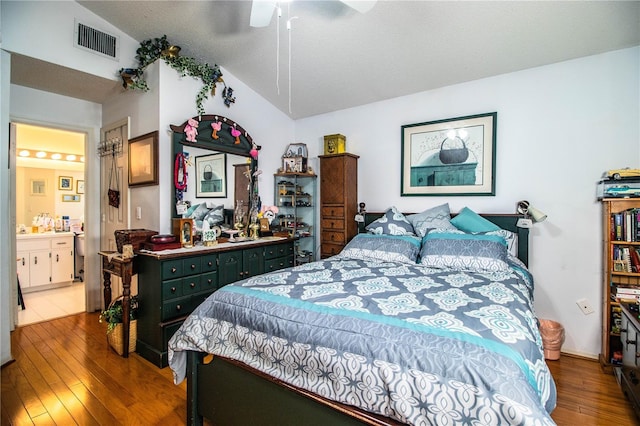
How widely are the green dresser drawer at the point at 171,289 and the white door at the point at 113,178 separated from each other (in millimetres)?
1262

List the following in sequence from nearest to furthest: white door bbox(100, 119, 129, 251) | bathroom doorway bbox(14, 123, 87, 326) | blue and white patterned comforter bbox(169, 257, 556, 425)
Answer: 1. blue and white patterned comforter bbox(169, 257, 556, 425)
2. white door bbox(100, 119, 129, 251)
3. bathroom doorway bbox(14, 123, 87, 326)

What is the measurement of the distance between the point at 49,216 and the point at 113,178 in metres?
3.00

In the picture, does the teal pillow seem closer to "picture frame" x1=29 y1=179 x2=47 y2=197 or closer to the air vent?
the air vent

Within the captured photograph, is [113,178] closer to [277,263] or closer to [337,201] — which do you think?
[277,263]

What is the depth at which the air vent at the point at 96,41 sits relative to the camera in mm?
2713

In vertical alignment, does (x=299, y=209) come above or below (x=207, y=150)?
below

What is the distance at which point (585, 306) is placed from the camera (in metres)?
2.59

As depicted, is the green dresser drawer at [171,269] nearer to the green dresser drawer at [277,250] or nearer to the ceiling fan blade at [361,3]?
the green dresser drawer at [277,250]

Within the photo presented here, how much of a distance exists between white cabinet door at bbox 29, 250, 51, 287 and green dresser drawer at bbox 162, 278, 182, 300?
136 inches

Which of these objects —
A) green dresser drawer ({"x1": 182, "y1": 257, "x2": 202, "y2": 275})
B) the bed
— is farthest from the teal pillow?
green dresser drawer ({"x1": 182, "y1": 257, "x2": 202, "y2": 275})

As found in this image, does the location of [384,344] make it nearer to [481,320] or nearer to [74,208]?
[481,320]

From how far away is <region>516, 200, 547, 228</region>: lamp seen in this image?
256 cm

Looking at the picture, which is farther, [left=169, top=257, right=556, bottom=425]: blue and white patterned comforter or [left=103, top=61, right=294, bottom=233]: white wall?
[left=103, top=61, right=294, bottom=233]: white wall

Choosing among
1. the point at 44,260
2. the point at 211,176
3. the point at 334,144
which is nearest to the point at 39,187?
the point at 44,260
